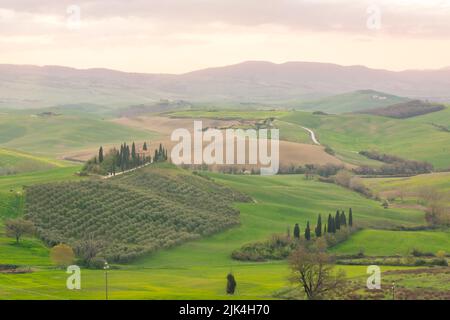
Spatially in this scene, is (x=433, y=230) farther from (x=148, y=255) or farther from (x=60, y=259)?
(x=60, y=259)

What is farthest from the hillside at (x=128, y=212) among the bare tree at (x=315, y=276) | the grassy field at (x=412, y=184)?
the grassy field at (x=412, y=184)

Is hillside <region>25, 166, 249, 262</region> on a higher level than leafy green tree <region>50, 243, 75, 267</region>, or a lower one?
higher

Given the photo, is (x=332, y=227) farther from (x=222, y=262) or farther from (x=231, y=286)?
(x=231, y=286)

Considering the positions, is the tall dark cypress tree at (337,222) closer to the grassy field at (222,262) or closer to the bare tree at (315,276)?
the grassy field at (222,262)

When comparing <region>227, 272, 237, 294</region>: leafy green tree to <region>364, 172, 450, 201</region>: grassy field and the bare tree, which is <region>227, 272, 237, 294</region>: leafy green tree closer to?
the bare tree

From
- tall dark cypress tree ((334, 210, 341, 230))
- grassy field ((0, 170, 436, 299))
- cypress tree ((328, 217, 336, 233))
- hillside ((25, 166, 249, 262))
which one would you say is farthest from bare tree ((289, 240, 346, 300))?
tall dark cypress tree ((334, 210, 341, 230))

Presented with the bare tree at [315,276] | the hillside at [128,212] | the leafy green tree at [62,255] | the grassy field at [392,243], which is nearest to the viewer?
the bare tree at [315,276]
